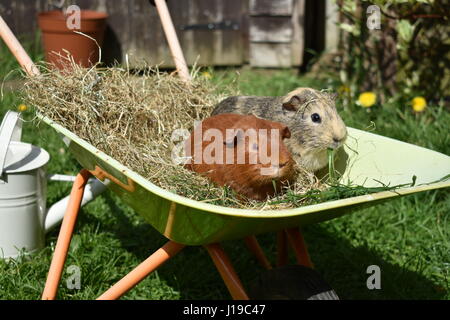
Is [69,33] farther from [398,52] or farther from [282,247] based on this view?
[282,247]

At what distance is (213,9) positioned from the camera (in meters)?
5.20

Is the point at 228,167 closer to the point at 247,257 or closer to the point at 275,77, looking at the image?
the point at 247,257

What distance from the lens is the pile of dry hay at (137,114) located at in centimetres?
208

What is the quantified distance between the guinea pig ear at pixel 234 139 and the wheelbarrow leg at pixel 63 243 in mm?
659

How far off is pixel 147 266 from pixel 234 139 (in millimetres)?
458

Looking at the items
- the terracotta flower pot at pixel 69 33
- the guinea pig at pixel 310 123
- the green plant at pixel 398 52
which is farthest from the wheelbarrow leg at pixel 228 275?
the terracotta flower pot at pixel 69 33

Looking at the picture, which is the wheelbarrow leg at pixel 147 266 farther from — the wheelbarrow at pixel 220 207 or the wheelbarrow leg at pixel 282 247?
the wheelbarrow leg at pixel 282 247

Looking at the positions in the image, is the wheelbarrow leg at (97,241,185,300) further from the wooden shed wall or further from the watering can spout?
the wooden shed wall

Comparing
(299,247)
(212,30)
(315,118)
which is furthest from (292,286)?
(212,30)

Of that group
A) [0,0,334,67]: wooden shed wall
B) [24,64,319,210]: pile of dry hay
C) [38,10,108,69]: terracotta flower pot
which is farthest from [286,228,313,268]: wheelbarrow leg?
[0,0,334,67]: wooden shed wall

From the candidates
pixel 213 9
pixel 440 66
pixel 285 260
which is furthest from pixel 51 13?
pixel 285 260
